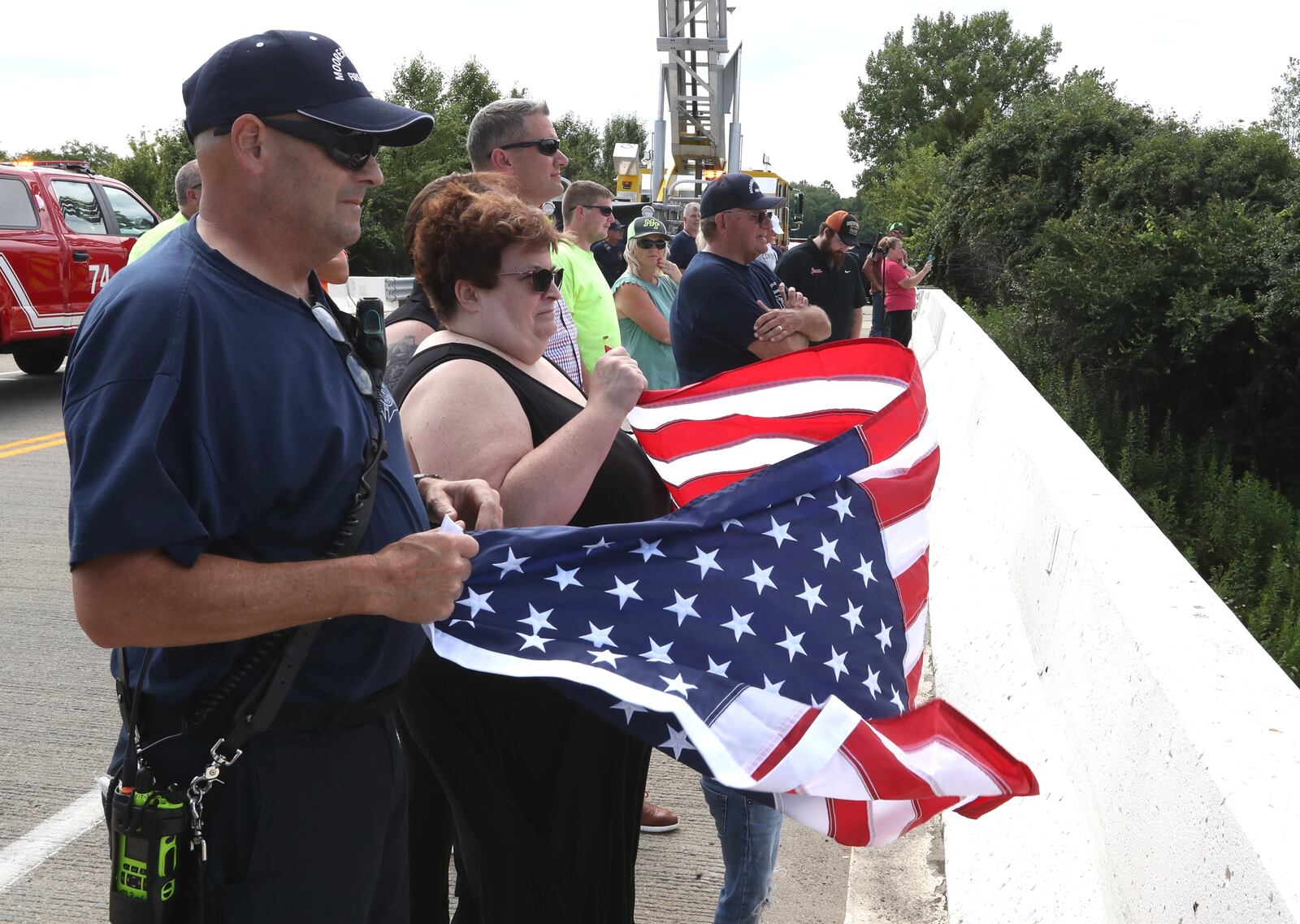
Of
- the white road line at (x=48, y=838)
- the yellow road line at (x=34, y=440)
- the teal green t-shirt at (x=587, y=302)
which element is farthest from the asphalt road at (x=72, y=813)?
the yellow road line at (x=34, y=440)

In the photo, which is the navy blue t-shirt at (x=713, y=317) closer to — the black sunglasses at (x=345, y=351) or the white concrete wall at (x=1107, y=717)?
the white concrete wall at (x=1107, y=717)

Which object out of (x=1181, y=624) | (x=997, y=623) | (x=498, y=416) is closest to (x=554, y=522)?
(x=498, y=416)

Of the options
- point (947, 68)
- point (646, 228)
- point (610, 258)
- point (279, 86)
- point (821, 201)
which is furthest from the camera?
point (821, 201)

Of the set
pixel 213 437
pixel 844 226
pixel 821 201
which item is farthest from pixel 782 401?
pixel 821 201

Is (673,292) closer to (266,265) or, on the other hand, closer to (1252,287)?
(266,265)

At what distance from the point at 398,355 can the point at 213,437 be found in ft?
5.26

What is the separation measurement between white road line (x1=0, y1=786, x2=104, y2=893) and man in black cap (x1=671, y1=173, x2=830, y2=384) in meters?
2.88

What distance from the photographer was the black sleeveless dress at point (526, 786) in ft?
8.07

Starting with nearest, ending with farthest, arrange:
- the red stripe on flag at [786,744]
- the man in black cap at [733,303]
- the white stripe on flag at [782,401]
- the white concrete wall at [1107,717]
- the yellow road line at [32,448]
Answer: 1. the white concrete wall at [1107,717]
2. the red stripe on flag at [786,744]
3. the white stripe on flag at [782,401]
4. the man in black cap at [733,303]
5. the yellow road line at [32,448]

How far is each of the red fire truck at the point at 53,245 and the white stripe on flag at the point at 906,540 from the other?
445 inches

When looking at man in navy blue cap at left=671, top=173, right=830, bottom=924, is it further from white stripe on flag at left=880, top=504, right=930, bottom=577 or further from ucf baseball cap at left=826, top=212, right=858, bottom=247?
ucf baseball cap at left=826, top=212, right=858, bottom=247

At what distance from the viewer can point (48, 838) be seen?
3.86m

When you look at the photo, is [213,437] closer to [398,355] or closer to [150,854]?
[150,854]

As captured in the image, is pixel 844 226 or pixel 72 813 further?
pixel 844 226
